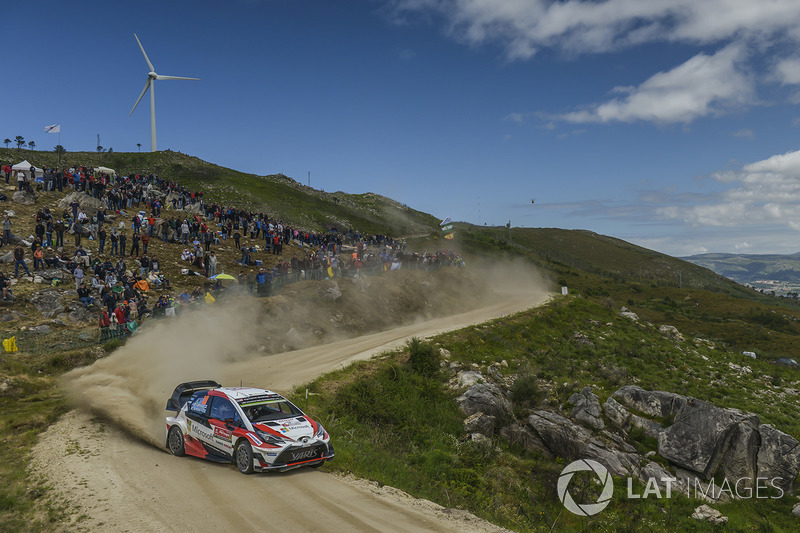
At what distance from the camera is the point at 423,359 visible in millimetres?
26953

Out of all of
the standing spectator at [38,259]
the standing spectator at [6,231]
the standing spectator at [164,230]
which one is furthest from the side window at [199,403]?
the standing spectator at [164,230]

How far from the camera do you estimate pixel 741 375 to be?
38.3 m

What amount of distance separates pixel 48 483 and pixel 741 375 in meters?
45.1

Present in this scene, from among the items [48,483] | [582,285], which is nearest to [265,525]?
[48,483]

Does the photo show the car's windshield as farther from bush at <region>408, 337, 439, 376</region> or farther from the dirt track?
bush at <region>408, 337, 439, 376</region>

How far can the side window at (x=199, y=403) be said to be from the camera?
Answer: 1422 centimetres

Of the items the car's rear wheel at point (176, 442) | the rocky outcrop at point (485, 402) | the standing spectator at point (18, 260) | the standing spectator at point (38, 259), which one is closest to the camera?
the car's rear wheel at point (176, 442)

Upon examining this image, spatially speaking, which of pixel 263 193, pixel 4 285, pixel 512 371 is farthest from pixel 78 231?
pixel 263 193

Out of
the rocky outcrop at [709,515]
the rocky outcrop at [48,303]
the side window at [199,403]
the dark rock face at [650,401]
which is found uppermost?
the rocky outcrop at [48,303]

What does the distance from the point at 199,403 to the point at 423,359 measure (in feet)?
47.8

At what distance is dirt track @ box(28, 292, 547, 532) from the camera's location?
10.2 m

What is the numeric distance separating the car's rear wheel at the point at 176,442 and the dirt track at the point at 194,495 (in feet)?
0.80

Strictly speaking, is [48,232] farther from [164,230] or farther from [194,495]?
[194,495]

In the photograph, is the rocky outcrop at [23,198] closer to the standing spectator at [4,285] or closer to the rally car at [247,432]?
the standing spectator at [4,285]
